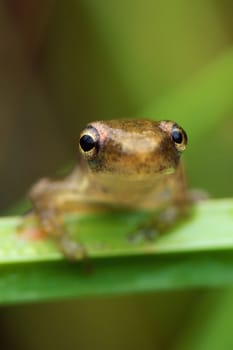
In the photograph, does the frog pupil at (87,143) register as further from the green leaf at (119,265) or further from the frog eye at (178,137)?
the green leaf at (119,265)

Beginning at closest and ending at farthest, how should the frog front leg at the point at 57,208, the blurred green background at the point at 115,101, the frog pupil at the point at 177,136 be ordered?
the frog pupil at the point at 177,136 < the frog front leg at the point at 57,208 < the blurred green background at the point at 115,101

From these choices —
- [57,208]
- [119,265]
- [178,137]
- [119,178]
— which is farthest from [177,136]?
[57,208]

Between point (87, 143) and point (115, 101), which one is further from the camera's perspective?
point (115, 101)

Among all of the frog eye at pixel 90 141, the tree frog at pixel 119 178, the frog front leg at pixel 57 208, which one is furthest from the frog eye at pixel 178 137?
the frog front leg at pixel 57 208

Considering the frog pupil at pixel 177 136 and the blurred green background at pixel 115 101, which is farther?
the blurred green background at pixel 115 101

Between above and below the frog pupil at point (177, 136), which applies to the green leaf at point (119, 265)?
below

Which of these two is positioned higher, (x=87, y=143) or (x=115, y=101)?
(x=87, y=143)

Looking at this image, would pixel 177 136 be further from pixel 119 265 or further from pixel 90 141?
pixel 119 265

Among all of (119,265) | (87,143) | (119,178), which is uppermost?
(87,143)
